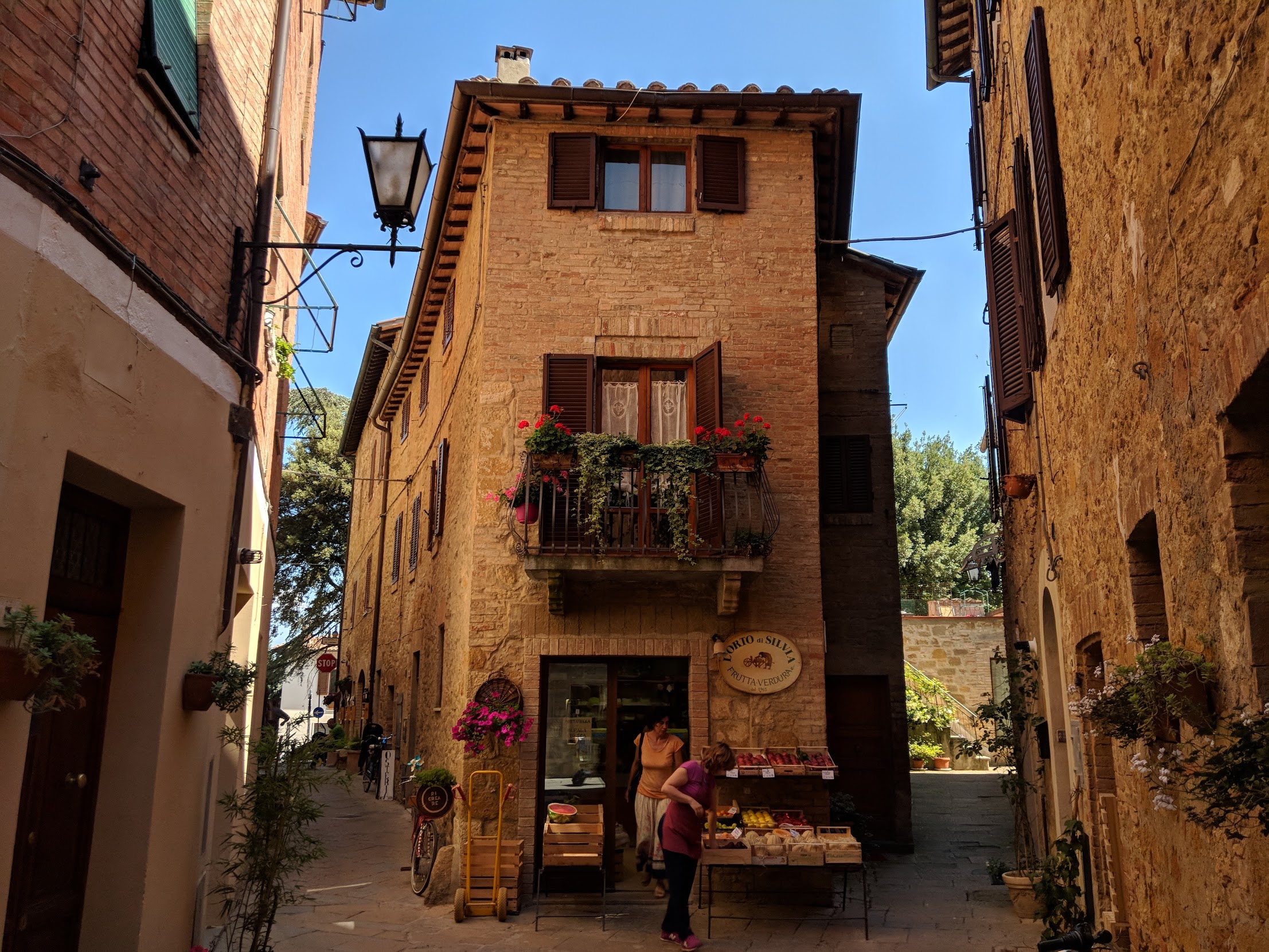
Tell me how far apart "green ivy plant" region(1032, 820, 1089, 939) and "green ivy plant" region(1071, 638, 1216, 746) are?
3.20m

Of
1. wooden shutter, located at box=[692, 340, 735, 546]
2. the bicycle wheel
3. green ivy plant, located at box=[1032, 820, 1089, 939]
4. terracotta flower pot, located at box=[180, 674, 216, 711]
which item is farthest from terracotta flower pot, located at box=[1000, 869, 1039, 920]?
terracotta flower pot, located at box=[180, 674, 216, 711]

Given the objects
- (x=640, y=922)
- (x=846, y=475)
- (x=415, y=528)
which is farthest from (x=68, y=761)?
(x=415, y=528)

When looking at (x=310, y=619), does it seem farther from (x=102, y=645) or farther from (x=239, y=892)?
(x=102, y=645)

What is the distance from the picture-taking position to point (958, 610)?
2716 centimetres

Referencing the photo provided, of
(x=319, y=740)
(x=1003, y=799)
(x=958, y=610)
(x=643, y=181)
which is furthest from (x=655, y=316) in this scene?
(x=958, y=610)

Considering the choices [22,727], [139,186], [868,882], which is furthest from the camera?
[868,882]

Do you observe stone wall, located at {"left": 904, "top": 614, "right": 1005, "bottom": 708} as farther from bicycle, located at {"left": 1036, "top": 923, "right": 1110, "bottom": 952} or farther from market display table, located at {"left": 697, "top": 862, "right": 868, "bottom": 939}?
bicycle, located at {"left": 1036, "top": 923, "right": 1110, "bottom": 952}

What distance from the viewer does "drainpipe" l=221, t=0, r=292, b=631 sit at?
754 cm

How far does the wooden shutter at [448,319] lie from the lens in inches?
584

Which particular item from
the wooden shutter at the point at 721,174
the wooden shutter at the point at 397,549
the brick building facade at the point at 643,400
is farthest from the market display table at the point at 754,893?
the wooden shutter at the point at 397,549

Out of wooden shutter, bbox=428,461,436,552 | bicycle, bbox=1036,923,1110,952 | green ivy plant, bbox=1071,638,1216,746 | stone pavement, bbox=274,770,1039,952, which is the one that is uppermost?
wooden shutter, bbox=428,461,436,552

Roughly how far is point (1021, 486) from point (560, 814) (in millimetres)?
5325

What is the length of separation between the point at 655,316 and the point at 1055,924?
6958 mm

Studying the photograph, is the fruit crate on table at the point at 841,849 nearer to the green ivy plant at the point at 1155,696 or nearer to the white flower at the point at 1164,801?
the green ivy plant at the point at 1155,696
